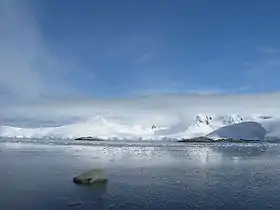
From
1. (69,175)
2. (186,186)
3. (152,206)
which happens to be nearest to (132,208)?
(152,206)

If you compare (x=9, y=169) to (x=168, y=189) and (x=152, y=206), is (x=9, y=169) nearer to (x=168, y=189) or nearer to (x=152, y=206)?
(x=168, y=189)

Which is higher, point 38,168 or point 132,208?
point 38,168

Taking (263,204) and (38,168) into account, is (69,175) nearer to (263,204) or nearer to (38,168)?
(38,168)

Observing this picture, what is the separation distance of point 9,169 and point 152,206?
77.1 ft

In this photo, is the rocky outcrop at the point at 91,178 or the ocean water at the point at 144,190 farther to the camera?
the rocky outcrop at the point at 91,178

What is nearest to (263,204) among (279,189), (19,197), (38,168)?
(279,189)

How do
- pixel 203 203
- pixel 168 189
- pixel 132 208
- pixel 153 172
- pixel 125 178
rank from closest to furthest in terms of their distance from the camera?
pixel 132 208 < pixel 203 203 < pixel 168 189 < pixel 125 178 < pixel 153 172

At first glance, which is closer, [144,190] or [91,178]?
[144,190]

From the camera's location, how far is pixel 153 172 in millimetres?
43594

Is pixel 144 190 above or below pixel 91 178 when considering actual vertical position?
below

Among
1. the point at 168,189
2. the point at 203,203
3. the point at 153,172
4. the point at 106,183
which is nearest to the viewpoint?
the point at 203,203

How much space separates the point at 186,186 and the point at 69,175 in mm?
12152

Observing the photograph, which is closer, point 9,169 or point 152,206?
point 152,206

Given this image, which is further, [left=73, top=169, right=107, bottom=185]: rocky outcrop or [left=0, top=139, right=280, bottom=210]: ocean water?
[left=73, top=169, right=107, bottom=185]: rocky outcrop
